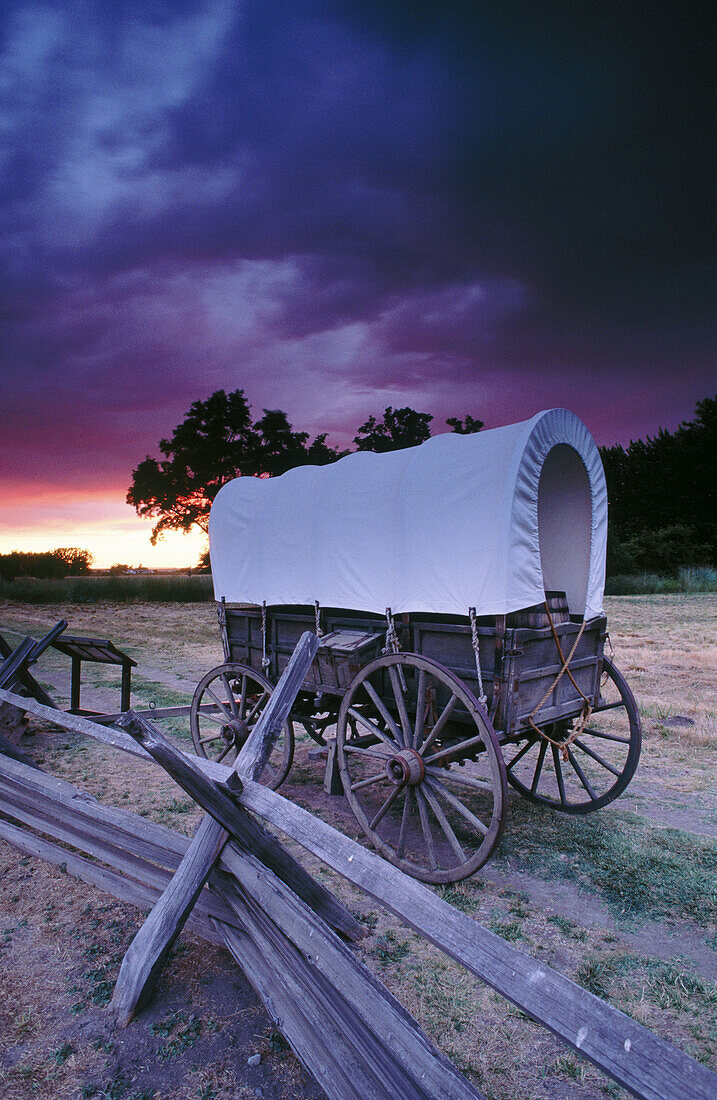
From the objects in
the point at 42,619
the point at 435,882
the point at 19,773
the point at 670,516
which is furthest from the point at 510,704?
the point at 670,516

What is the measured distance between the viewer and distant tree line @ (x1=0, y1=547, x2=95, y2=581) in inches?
1476

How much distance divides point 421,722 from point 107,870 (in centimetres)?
231

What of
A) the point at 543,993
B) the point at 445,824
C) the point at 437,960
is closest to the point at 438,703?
the point at 445,824

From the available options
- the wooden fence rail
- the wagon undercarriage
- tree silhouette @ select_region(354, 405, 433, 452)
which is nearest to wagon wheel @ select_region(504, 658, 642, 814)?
the wagon undercarriage

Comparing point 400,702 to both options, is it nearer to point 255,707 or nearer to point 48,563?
point 255,707

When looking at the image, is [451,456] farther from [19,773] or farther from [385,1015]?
[19,773]

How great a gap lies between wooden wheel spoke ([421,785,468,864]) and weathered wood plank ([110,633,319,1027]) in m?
1.42

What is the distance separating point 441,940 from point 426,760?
2286 mm

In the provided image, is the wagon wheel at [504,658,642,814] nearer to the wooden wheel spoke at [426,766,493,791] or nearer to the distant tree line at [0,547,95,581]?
the wooden wheel spoke at [426,766,493,791]

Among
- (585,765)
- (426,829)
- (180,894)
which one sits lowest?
(585,765)

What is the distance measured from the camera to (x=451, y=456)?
14.8ft

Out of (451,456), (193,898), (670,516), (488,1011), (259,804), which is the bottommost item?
(488,1011)

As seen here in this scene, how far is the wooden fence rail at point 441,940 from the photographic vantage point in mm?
1532

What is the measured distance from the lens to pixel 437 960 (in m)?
3.39
